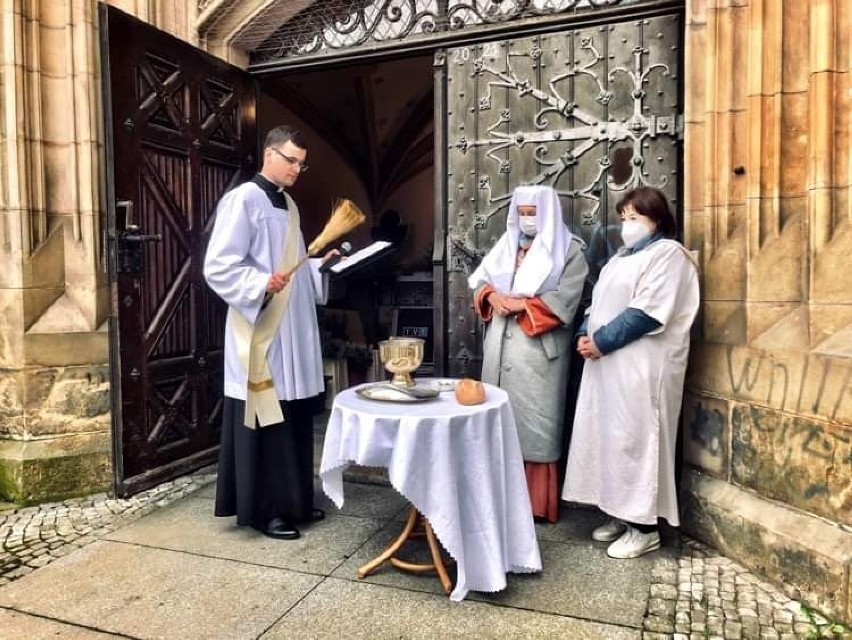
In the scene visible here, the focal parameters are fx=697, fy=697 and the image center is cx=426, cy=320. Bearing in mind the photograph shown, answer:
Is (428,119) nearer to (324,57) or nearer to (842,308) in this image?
(324,57)

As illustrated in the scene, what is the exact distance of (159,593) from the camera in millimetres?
2861

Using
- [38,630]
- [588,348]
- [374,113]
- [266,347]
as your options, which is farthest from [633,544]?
[374,113]

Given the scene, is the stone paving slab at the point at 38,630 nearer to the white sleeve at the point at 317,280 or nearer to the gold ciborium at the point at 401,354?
the gold ciborium at the point at 401,354

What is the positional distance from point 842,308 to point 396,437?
6.04 feet

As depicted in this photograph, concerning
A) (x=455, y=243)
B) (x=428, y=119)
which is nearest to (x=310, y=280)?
(x=455, y=243)

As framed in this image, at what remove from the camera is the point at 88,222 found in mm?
4152

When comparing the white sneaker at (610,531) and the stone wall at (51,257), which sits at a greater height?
the stone wall at (51,257)

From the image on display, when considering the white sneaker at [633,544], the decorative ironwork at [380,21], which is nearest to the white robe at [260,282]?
the decorative ironwork at [380,21]

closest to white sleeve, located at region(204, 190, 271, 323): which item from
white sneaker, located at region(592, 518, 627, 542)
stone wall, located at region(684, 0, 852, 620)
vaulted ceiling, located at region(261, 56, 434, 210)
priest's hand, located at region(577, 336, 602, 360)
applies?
priest's hand, located at region(577, 336, 602, 360)

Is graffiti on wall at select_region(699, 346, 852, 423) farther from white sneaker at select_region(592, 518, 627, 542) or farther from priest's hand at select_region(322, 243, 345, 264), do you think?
priest's hand at select_region(322, 243, 345, 264)

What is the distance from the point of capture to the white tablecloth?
8.62 feet

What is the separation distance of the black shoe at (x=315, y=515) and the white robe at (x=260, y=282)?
2.08 feet

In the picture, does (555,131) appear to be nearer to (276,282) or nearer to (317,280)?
(317,280)

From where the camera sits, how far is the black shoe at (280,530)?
3.43 meters
